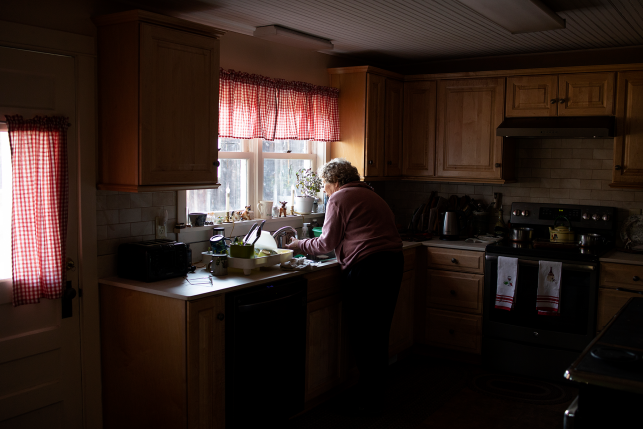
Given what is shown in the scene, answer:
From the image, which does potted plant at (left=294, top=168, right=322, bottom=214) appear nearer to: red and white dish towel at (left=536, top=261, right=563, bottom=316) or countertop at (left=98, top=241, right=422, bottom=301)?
countertop at (left=98, top=241, right=422, bottom=301)

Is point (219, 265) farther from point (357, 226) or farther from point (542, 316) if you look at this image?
point (542, 316)

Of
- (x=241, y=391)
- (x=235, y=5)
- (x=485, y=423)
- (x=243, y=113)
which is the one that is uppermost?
(x=235, y=5)

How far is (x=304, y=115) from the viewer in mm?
4387

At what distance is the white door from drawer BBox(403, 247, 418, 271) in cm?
235

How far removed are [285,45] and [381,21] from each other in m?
0.91

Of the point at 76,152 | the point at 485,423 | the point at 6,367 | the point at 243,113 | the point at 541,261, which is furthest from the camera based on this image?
the point at 541,261

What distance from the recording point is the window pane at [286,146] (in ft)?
14.0

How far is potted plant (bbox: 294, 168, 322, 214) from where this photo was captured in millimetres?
4484

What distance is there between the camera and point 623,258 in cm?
398

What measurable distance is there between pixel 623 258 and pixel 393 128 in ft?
6.52

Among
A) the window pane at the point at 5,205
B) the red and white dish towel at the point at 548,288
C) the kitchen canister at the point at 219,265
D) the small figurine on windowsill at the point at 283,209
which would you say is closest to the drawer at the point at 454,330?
the red and white dish towel at the point at 548,288

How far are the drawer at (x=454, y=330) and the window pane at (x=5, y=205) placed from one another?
9.90ft

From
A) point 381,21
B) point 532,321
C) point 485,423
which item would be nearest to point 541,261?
point 532,321

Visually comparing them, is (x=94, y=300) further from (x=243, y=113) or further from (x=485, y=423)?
(x=485, y=423)
